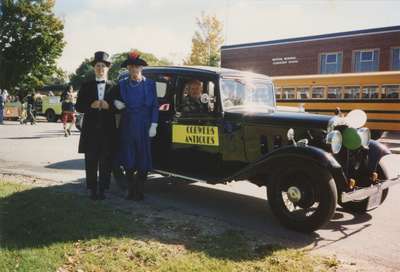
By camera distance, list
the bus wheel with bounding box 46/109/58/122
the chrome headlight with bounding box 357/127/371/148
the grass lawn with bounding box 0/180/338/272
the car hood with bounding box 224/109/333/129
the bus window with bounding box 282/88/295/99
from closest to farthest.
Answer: the grass lawn with bounding box 0/180/338/272 < the car hood with bounding box 224/109/333/129 < the chrome headlight with bounding box 357/127/371/148 < the bus window with bounding box 282/88/295/99 < the bus wheel with bounding box 46/109/58/122

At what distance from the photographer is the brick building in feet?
91.9

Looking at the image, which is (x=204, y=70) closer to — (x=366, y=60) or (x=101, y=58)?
(x=101, y=58)

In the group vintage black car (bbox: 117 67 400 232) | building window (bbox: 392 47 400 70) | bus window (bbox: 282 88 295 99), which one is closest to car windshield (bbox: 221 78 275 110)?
vintage black car (bbox: 117 67 400 232)

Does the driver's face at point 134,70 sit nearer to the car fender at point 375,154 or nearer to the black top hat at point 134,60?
the black top hat at point 134,60

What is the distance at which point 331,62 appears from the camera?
3125 centimetres

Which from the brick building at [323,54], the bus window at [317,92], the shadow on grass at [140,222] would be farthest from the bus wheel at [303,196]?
the brick building at [323,54]

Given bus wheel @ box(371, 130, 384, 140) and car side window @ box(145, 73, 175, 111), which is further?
bus wheel @ box(371, 130, 384, 140)

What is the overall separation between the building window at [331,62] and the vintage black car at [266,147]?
2572 centimetres

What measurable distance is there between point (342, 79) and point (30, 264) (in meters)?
15.4

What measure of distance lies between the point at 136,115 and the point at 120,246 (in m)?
2.29

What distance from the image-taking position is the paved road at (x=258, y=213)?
4512 mm

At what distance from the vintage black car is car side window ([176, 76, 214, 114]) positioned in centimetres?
1

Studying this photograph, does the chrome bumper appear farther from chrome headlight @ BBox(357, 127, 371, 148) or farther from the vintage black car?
chrome headlight @ BBox(357, 127, 371, 148)

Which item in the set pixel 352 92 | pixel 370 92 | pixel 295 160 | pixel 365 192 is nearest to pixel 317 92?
pixel 352 92
